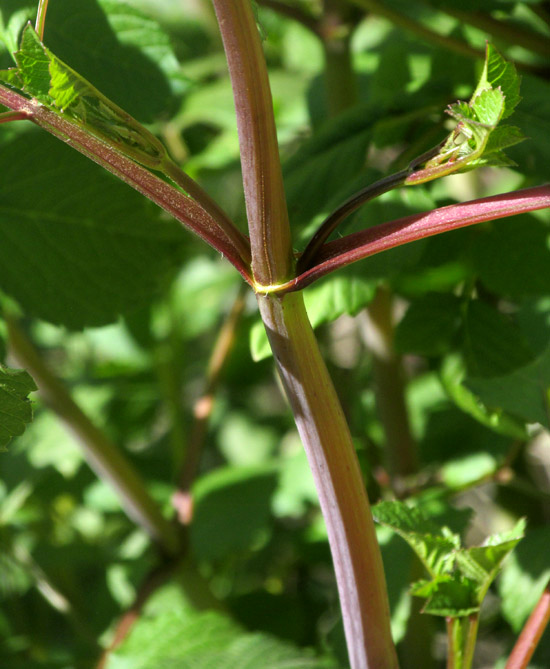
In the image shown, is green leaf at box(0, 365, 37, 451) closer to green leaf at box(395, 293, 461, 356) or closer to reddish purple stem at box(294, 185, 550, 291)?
reddish purple stem at box(294, 185, 550, 291)

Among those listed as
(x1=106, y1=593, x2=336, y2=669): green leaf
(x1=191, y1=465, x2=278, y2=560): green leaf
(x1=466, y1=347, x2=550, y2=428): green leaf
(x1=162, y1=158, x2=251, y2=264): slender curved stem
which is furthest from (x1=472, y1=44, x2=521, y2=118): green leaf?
(x1=191, y1=465, x2=278, y2=560): green leaf

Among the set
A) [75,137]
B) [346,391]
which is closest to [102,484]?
[346,391]

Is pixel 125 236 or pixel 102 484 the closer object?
pixel 125 236

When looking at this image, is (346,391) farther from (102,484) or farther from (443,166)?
(443,166)

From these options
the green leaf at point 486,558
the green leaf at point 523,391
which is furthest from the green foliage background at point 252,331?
the green leaf at point 486,558

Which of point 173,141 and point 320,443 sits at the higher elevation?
point 173,141

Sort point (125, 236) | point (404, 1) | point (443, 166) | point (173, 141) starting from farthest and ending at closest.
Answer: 1. point (173, 141)
2. point (404, 1)
3. point (125, 236)
4. point (443, 166)
